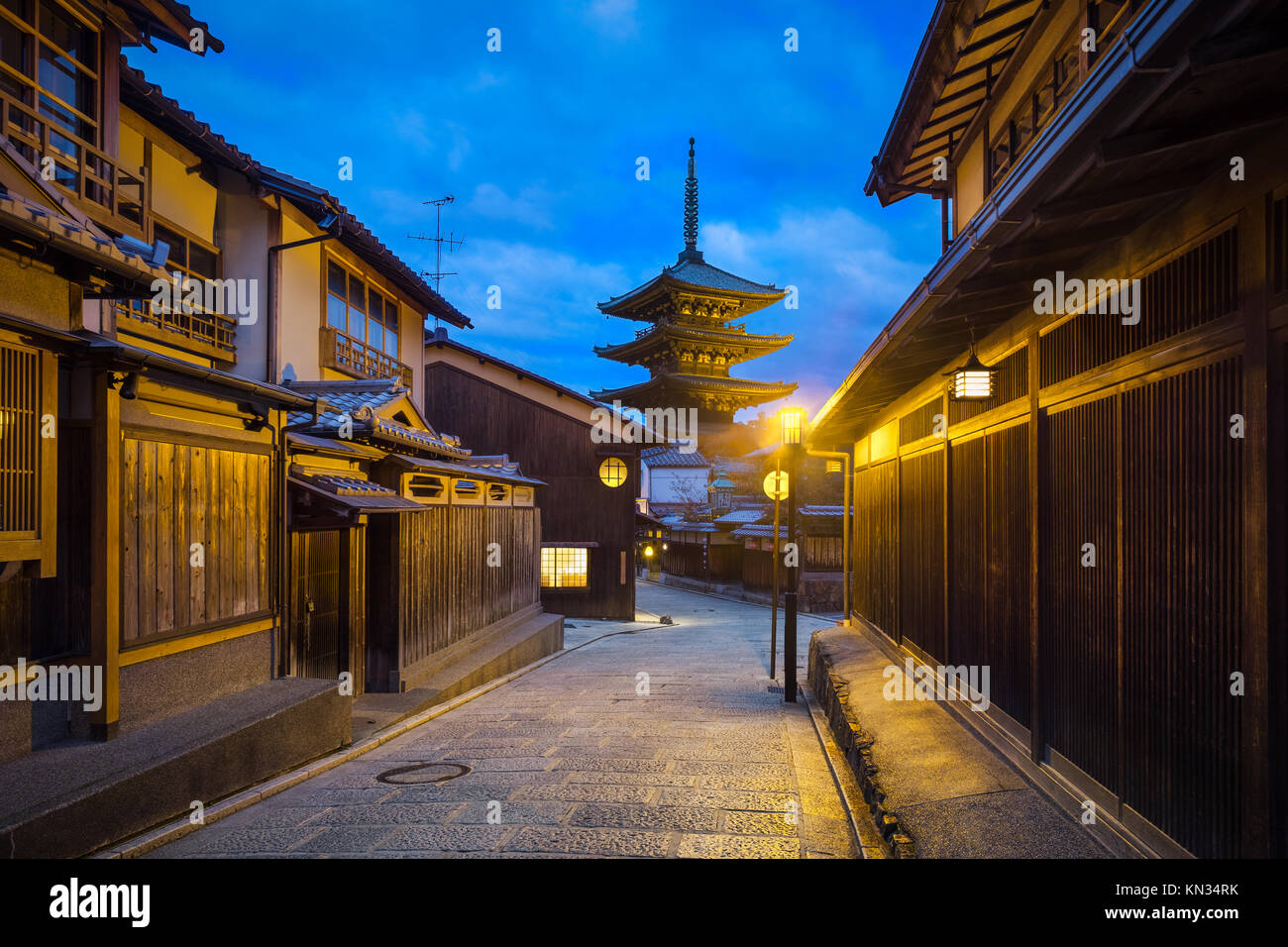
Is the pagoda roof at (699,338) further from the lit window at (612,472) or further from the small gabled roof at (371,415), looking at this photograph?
the small gabled roof at (371,415)

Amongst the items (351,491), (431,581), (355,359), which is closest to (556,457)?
(355,359)

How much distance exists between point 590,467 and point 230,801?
22043 mm

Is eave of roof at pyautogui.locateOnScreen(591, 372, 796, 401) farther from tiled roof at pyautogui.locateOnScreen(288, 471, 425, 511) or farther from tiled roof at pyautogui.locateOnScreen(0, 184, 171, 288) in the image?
tiled roof at pyautogui.locateOnScreen(0, 184, 171, 288)

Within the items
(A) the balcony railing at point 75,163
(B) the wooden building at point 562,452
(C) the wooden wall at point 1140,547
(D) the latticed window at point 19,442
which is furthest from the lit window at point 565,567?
(D) the latticed window at point 19,442

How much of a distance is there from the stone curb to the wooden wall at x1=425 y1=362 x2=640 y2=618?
1491 cm

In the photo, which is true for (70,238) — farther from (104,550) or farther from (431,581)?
(431,581)

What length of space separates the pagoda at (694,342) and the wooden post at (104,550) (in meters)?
38.8

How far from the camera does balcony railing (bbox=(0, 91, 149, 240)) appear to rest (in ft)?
26.3

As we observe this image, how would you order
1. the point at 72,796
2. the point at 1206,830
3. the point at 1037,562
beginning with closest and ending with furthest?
the point at 1206,830 < the point at 72,796 < the point at 1037,562

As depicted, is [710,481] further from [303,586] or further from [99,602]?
[99,602]

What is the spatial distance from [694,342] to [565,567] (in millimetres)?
21319

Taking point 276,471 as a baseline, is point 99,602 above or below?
below

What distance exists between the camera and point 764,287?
46125 mm

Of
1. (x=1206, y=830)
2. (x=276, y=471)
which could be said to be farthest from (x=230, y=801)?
(x=1206, y=830)
